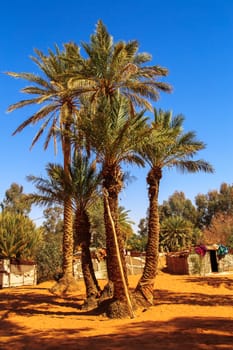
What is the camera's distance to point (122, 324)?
10.6 m

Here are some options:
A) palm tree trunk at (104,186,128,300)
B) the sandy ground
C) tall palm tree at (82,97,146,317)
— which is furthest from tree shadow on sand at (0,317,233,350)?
tall palm tree at (82,97,146,317)

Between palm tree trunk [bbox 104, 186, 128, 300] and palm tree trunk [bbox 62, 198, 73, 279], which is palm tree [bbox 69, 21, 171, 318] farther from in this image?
palm tree trunk [bbox 62, 198, 73, 279]

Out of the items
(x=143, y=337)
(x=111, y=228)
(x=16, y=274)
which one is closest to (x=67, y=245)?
(x=16, y=274)

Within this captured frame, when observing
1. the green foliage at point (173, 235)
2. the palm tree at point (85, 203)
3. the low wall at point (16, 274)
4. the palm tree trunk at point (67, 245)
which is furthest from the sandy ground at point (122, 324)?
the green foliage at point (173, 235)

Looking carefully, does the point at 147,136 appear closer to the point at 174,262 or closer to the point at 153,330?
the point at 153,330

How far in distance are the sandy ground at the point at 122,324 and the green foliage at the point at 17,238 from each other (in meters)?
7.23

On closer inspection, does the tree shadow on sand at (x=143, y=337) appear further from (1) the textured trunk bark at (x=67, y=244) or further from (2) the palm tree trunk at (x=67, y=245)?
(1) the textured trunk bark at (x=67, y=244)

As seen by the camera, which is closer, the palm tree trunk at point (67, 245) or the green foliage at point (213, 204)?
the palm tree trunk at point (67, 245)

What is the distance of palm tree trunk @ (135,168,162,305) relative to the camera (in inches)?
550

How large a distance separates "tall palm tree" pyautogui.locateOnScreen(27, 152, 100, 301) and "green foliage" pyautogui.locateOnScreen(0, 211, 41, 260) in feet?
31.0

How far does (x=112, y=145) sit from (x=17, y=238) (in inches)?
632

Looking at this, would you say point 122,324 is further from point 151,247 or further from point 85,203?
point 85,203

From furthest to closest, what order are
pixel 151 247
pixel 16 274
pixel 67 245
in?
pixel 16 274
pixel 67 245
pixel 151 247

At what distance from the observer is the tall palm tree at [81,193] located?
15.4 metres
